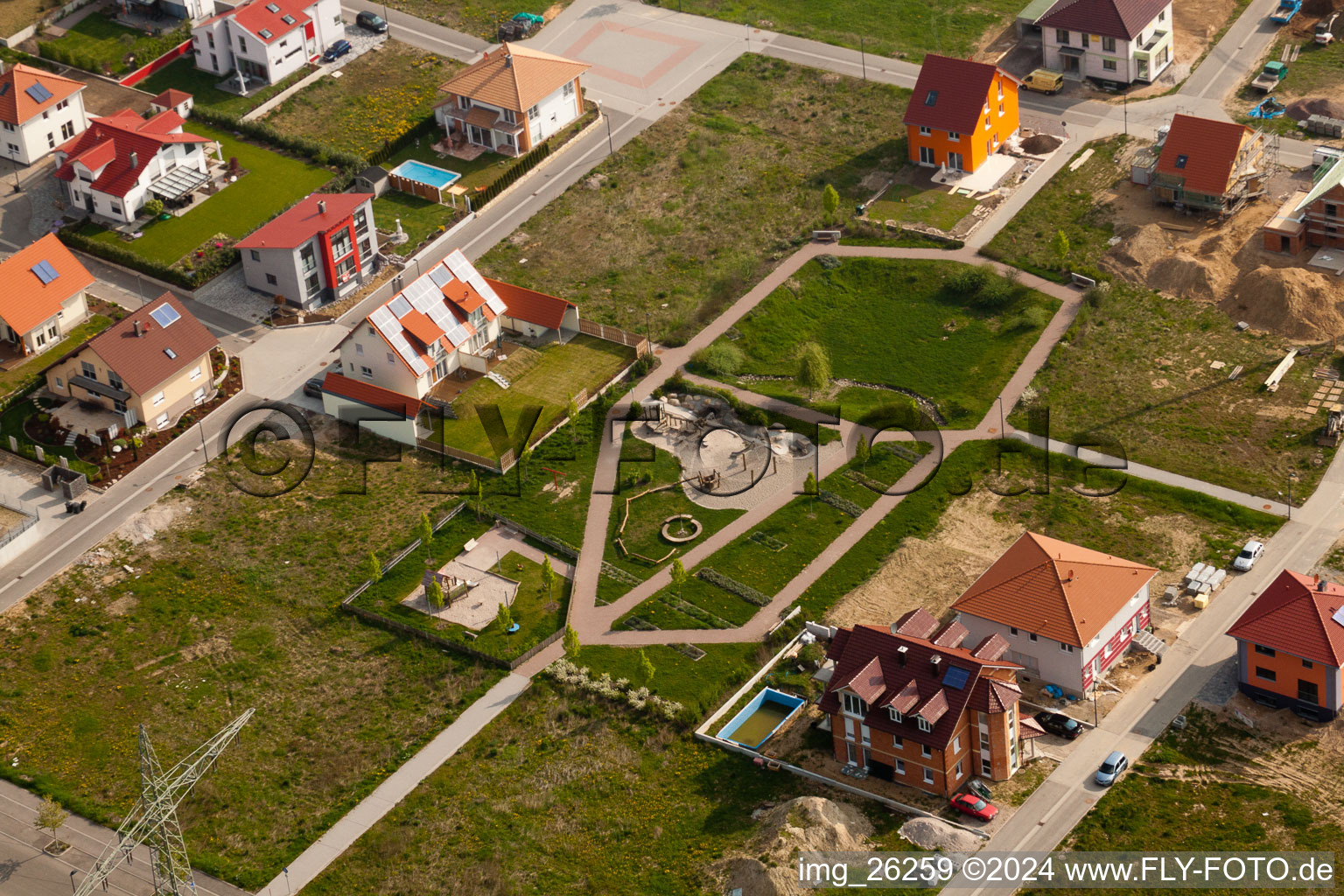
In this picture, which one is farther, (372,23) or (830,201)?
(372,23)

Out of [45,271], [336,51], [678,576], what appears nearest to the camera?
[678,576]

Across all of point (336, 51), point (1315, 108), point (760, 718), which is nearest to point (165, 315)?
point (336, 51)

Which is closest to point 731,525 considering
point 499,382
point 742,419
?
point 742,419

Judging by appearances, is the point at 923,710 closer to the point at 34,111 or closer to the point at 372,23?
the point at 34,111

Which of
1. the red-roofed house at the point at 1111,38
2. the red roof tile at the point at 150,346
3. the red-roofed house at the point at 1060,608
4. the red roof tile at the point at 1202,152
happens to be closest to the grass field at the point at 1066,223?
the red roof tile at the point at 1202,152

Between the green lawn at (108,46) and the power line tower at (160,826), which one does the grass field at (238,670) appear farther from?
the green lawn at (108,46)
